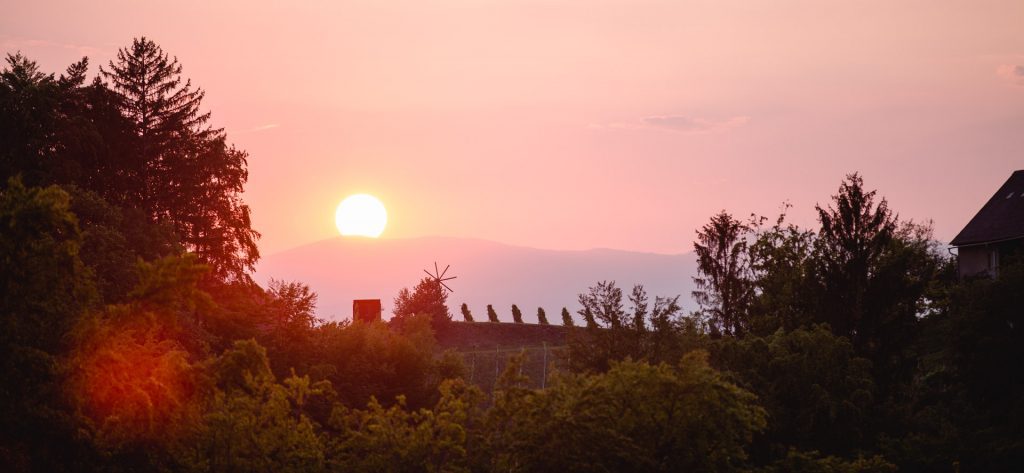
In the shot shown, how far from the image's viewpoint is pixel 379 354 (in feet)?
159

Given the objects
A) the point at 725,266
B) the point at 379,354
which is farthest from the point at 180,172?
the point at 725,266

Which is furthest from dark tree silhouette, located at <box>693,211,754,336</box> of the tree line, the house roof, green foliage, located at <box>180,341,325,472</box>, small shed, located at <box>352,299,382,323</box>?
green foliage, located at <box>180,341,325,472</box>

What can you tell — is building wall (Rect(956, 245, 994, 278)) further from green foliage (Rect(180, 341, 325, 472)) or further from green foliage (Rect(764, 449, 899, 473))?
green foliage (Rect(180, 341, 325, 472))

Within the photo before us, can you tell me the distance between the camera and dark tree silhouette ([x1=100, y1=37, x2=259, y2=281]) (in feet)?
170

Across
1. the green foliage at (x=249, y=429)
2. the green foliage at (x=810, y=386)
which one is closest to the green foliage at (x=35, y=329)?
the green foliage at (x=249, y=429)

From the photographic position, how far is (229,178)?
54.6 m

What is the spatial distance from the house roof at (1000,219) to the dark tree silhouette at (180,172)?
3860cm

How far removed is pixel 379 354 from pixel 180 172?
45.0 ft

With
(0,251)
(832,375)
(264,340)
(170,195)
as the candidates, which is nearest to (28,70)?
(170,195)

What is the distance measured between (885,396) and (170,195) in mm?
34477

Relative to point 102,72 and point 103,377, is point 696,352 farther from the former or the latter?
point 102,72

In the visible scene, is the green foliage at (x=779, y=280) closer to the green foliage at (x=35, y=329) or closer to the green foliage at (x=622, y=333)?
the green foliage at (x=622, y=333)

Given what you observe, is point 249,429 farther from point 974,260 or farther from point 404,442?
point 974,260

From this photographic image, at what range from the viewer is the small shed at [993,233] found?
180 ft
